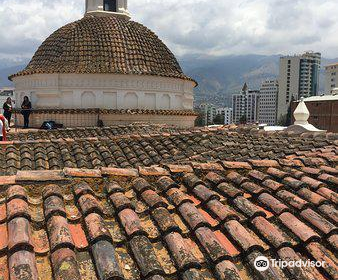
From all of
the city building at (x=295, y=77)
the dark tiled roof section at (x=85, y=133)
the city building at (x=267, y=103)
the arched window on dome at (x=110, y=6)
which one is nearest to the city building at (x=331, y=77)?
the city building at (x=295, y=77)

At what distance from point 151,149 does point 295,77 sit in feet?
355

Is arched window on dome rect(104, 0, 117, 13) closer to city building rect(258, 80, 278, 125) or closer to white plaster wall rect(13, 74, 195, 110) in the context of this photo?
white plaster wall rect(13, 74, 195, 110)

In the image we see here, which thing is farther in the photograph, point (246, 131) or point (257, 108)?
point (257, 108)

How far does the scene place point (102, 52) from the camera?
21.3 metres

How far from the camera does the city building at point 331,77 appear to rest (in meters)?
98.6

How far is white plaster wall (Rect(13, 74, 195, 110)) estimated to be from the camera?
20.8 meters

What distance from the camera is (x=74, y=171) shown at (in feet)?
14.6

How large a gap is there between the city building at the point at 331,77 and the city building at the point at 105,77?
85.4 meters

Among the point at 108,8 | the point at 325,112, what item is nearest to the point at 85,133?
the point at 108,8

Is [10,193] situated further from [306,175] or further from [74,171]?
[306,175]

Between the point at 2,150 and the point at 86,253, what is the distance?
313 inches

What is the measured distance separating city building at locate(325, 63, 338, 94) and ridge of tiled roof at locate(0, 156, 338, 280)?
101 m

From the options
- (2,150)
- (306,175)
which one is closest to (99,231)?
(306,175)

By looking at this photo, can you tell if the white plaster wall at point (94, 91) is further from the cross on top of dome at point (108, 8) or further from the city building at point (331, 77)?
the city building at point (331, 77)
